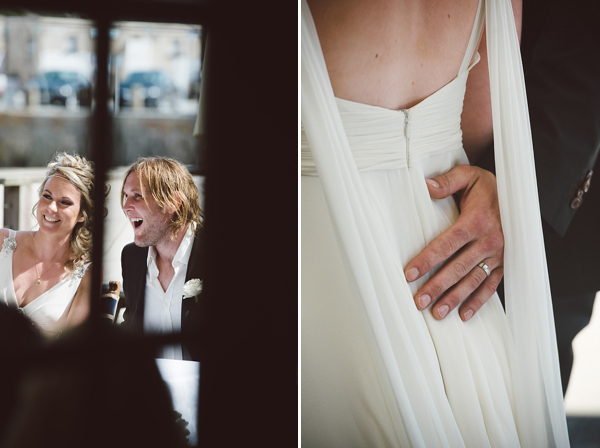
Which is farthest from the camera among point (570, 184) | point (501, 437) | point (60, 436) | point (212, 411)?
point (570, 184)

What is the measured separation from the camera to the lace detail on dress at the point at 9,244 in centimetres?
117

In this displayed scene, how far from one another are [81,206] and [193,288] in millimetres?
355

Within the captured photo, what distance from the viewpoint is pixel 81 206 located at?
1.24 m

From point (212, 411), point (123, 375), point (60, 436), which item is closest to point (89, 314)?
point (123, 375)

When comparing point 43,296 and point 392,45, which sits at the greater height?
point 392,45

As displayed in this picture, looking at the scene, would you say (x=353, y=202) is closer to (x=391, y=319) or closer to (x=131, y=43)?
(x=391, y=319)

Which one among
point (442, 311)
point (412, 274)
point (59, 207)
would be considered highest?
point (59, 207)

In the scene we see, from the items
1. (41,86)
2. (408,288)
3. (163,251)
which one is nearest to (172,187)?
(163,251)

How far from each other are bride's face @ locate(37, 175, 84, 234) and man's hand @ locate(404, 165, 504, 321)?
911 mm

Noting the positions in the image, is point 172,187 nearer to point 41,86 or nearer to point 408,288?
point 41,86

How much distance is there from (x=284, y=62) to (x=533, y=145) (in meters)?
0.82

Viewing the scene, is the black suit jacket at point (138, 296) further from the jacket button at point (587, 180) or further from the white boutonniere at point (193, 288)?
the jacket button at point (587, 180)

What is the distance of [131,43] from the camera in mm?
1273

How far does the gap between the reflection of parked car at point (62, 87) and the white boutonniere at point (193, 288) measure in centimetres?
52
